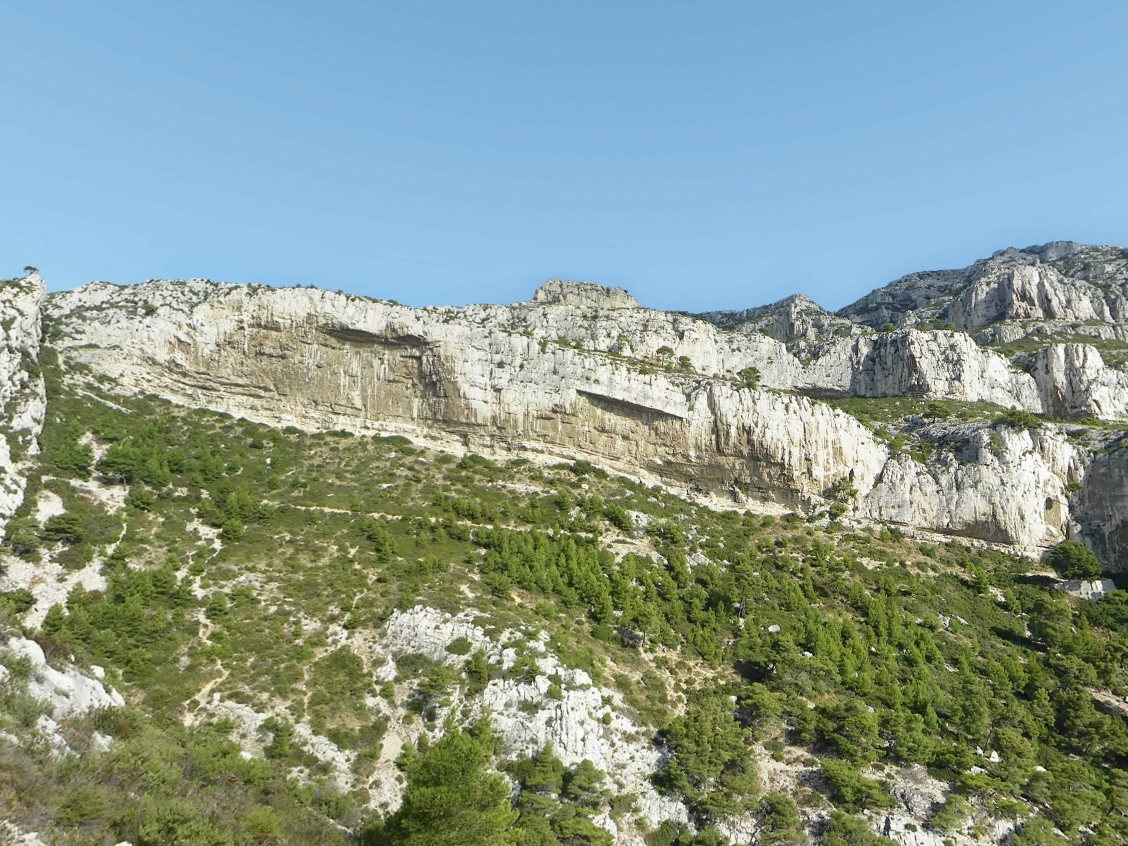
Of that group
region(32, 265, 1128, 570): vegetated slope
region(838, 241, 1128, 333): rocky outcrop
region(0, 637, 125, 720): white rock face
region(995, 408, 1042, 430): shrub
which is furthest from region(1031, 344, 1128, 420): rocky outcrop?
region(0, 637, 125, 720): white rock face

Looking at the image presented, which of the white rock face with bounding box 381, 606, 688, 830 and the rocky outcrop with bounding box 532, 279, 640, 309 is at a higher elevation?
the rocky outcrop with bounding box 532, 279, 640, 309

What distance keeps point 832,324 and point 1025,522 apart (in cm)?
5464

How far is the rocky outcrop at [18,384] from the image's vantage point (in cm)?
4238

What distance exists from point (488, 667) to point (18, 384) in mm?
39544

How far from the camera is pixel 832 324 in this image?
111375mm

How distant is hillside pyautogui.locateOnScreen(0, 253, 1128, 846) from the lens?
29688 millimetres

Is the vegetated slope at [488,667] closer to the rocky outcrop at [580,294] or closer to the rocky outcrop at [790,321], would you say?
the rocky outcrop at [790,321]

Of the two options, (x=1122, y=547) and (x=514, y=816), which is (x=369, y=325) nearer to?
(x=514, y=816)

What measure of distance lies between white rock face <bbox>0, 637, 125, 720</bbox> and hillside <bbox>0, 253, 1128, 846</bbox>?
18 cm

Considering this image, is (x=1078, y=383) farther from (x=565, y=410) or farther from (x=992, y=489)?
(x=565, y=410)

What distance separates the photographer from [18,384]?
49281mm

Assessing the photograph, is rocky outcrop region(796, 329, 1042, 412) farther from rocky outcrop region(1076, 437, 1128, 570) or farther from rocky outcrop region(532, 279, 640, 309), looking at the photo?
rocky outcrop region(532, 279, 640, 309)

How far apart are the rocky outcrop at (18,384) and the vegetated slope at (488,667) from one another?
142 centimetres

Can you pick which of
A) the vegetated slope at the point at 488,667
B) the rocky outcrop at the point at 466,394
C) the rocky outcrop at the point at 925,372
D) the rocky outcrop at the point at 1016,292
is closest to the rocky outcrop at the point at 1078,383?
the rocky outcrop at the point at 925,372
